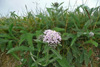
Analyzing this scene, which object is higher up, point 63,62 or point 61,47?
point 61,47

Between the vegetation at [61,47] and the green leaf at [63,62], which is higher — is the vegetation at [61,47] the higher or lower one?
the higher one

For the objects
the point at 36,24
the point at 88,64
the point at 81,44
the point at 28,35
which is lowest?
the point at 88,64

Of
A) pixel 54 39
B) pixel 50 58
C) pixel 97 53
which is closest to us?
pixel 54 39

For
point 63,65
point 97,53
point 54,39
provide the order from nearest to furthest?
point 54,39 < point 63,65 < point 97,53

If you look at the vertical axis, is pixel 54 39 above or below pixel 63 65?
above

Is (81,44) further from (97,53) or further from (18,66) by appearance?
(18,66)

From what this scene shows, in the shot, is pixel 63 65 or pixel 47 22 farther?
pixel 47 22

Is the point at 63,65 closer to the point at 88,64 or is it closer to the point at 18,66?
the point at 88,64

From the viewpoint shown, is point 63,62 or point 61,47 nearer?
point 63,62

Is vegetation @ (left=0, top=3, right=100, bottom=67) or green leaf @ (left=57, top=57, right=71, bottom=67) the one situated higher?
vegetation @ (left=0, top=3, right=100, bottom=67)

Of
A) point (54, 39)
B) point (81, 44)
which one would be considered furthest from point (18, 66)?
point (81, 44)
